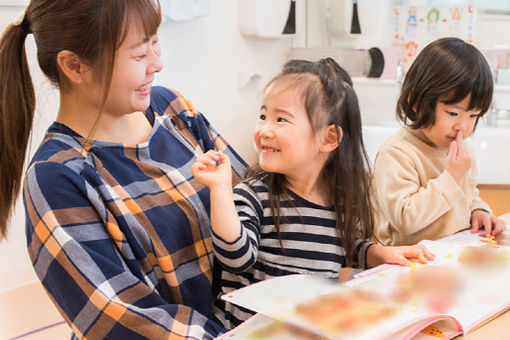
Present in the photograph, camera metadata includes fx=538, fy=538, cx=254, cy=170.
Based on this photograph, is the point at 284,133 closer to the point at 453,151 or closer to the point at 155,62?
the point at 155,62

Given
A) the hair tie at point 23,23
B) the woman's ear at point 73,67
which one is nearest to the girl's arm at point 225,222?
the woman's ear at point 73,67

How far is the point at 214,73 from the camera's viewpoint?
2.45 meters

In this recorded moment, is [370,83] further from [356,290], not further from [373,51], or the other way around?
[356,290]

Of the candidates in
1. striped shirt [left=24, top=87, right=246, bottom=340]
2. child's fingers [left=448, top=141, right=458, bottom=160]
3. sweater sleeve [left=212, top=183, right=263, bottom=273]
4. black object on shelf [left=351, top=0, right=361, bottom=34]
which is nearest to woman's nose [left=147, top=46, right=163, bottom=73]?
striped shirt [left=24, top=87, right=246, bottom=340]

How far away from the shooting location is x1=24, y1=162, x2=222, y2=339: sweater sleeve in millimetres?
716

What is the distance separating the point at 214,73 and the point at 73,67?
1.65 meters

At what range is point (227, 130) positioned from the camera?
2.59 meters

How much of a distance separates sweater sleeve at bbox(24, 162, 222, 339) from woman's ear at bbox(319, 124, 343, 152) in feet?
Answer: 1.34

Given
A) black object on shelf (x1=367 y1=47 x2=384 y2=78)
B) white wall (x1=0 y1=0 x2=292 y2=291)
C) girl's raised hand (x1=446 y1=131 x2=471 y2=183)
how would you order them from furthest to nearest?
black object on shelf (x1=367 y1=47 x2=384 y2=78)
white wall (x1=0 y1=0 x2=292 y2=291)
girl's raised hand (x1=446 y1=131 x2=471 y2=183)

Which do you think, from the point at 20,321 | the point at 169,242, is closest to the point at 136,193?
the point at 169,242

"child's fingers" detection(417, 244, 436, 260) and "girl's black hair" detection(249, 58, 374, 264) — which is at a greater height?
"girl's black hair" detection(249, 58, 374, 264)

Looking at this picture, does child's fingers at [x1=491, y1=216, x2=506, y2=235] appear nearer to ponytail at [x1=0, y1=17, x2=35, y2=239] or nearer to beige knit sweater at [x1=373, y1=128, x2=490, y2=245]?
beige knit sweater at [x1=373, y1=128, x2=490, y2=245]

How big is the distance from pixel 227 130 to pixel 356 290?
186cm

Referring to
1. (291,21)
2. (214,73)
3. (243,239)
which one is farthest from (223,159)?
(291,21)
